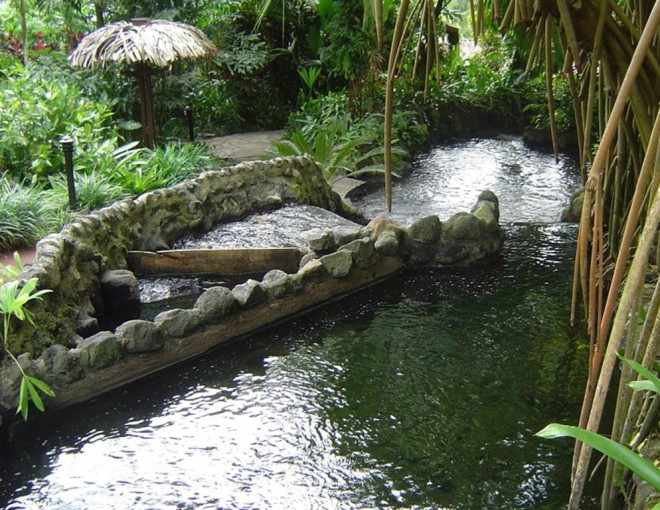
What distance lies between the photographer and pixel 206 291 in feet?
16.3

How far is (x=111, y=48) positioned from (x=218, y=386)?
5.39 metres

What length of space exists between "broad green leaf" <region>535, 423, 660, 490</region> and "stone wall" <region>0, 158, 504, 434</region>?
328 cm

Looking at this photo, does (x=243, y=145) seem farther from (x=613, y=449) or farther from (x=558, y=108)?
(x=613, y=449)

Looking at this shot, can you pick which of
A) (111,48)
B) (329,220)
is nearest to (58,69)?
(111,48)

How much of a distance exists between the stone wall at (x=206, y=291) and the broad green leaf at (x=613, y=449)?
129 inches

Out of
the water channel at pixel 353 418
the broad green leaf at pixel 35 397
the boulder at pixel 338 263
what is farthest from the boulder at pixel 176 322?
the boulder at pixel 338 263

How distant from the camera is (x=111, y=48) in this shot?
8.52m

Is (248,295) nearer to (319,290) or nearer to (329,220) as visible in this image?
(319,290)

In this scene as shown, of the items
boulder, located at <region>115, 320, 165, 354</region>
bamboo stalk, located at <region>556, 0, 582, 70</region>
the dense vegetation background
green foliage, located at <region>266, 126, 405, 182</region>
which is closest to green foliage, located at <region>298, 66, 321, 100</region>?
the dense vegetation background

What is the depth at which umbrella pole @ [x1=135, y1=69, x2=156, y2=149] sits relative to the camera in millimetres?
9094

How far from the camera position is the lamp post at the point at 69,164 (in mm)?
6418

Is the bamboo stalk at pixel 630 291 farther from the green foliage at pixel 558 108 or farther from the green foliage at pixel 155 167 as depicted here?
the green foliage at pixel 558 108

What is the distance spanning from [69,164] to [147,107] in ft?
9.84

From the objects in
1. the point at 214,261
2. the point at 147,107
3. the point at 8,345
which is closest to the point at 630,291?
the point at 8,345
